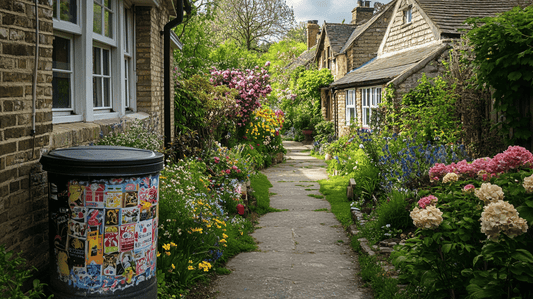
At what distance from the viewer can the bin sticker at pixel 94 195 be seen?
302 cm

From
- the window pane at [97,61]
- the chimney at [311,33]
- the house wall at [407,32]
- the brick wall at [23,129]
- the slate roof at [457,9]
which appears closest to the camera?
the brick wall at [23,129]

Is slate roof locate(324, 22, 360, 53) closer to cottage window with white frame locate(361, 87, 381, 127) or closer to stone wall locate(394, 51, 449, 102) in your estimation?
cottage window with white frame locate(361, 87, 381, 127)

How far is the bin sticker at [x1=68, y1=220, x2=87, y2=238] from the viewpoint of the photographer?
3.03 m

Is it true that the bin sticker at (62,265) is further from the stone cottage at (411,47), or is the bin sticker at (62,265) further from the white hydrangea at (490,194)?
the stone cottage at (411,47)

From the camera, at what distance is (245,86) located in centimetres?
1592

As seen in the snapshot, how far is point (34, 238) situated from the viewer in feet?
10.8

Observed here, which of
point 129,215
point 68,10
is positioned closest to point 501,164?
point 129,215

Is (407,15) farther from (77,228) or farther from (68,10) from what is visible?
(77,228)

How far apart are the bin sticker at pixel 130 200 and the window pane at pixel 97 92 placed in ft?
9.34

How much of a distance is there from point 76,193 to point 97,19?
3192 mm

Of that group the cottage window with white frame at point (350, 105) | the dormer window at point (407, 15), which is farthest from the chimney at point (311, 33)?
the dormer window at point (407, 15)

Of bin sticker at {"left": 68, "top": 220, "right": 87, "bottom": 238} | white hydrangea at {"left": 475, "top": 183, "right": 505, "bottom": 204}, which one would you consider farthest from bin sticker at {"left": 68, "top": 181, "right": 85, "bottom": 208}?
white hydrangea at {"left": 475, "top": 183, "right": 505, "bottom": 204}

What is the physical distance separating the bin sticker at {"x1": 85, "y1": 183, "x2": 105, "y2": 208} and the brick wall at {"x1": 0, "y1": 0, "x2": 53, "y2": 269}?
49 centimetres

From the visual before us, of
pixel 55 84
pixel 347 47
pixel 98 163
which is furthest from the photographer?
pixel 347 47
